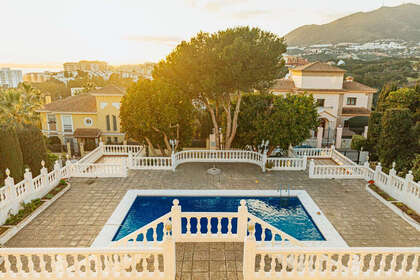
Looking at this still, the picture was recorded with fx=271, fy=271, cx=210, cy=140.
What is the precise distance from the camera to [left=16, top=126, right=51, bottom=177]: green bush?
17.1m

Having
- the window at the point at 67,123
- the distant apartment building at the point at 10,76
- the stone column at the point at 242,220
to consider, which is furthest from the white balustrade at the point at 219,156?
the distant apartment building at the point at 10,76

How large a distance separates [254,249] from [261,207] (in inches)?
279

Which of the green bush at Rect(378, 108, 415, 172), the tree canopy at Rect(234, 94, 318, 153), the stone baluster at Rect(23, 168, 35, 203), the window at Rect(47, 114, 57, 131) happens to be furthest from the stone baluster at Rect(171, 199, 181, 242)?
the window at Rect(47, 114, 57, 131)

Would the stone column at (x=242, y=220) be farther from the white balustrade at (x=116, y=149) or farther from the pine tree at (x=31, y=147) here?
the white balustrade at (x=116, y=149)

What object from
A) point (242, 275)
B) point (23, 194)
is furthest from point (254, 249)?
point (23, 194)

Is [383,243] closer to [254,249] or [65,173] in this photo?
[254,249]

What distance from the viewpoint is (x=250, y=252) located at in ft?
21.9

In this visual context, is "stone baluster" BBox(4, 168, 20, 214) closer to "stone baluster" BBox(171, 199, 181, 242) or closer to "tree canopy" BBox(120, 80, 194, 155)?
"stone baluster" BBox(171, 199, 181, 242)

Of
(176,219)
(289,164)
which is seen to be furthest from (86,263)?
(289,164)

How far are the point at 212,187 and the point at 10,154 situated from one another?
10.9 metres

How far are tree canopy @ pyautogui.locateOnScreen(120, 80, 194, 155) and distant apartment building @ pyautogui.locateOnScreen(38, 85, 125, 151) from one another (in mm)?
10254

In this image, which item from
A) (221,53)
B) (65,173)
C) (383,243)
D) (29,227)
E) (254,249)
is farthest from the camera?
(221,53)

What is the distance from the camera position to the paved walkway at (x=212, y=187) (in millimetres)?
10125

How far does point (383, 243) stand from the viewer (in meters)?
9.88
